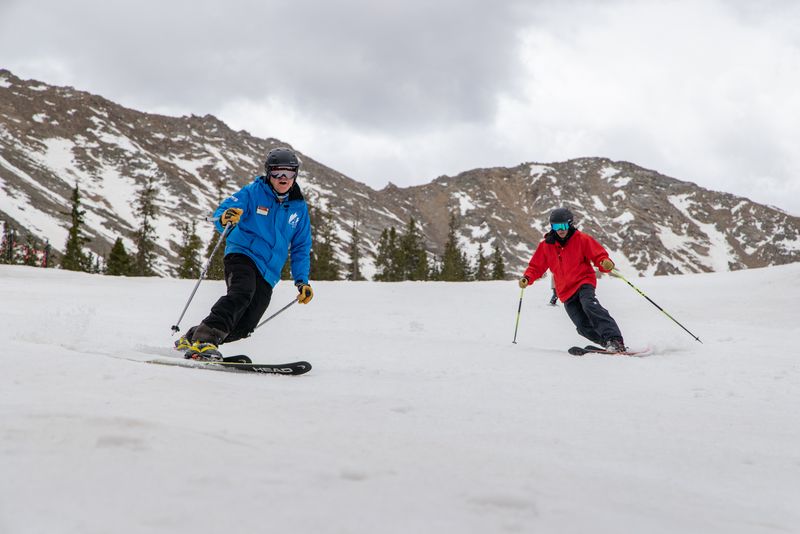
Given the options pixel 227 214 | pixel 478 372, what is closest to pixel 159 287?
pixel 227 214

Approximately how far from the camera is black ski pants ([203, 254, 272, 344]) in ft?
17.3

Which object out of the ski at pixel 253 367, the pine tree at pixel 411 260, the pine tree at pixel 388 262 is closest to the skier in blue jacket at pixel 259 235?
the ski at pixel 253 367

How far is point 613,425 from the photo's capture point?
10.7 ft

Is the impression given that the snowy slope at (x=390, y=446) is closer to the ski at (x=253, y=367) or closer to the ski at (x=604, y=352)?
the ski at (x=253, y=367)

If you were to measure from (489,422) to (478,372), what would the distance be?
234cm

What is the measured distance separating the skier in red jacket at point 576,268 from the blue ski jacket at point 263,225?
3841 mm

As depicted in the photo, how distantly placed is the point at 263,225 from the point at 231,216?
0.47 metres

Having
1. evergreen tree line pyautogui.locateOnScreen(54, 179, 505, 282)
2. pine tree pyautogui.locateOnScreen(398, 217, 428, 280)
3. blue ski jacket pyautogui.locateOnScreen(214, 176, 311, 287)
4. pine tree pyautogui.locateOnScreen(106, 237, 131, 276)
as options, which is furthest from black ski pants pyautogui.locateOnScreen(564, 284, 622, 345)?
pine tree pyautogui.locateOnScreen(106, 237, 131, 276)

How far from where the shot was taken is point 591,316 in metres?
8.04

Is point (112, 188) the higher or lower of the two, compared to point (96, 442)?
higher

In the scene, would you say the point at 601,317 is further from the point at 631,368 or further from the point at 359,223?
the point at 359,223

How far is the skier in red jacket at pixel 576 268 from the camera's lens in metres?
8.05

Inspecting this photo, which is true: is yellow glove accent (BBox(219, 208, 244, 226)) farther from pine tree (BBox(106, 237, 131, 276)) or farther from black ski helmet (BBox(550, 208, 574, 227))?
pine tree (BBox(106, 237, 131, 276))

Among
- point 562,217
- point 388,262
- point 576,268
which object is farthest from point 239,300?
point 388,262
